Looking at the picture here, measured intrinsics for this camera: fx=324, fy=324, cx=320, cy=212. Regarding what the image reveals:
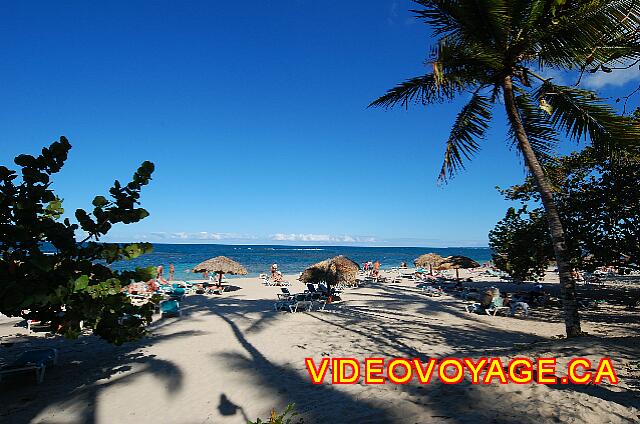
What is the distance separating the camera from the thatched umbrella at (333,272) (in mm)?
15734

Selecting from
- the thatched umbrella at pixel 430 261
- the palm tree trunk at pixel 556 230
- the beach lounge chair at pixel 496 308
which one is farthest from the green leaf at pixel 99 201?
the thatched umbrella at pixel 430 261

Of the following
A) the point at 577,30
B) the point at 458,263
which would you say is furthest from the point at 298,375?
the point at 458,263

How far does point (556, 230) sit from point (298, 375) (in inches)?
241

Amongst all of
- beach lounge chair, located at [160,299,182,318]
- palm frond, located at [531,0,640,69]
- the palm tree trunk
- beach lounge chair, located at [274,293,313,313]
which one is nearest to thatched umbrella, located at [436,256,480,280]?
beach lounge chair, located at [274,293,313,313]

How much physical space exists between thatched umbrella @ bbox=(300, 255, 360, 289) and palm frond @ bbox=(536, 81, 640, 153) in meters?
10.5

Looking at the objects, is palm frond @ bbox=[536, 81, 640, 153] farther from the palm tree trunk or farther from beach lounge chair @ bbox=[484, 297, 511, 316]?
beach lounge chair @ bbox=[484, 297, 511, 316]

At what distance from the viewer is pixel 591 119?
668 cm

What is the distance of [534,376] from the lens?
496cm

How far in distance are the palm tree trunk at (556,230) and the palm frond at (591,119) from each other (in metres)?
0.70

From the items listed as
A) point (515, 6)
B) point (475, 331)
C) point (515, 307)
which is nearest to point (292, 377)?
point (475, 331)

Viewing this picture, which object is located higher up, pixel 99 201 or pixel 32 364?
pixel 99 201

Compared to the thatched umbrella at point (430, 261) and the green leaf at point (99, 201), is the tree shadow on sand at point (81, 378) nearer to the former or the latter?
the green leaf at point (99, 201)

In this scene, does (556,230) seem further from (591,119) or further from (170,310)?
(170,310)

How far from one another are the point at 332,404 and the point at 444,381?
1.85 meters
